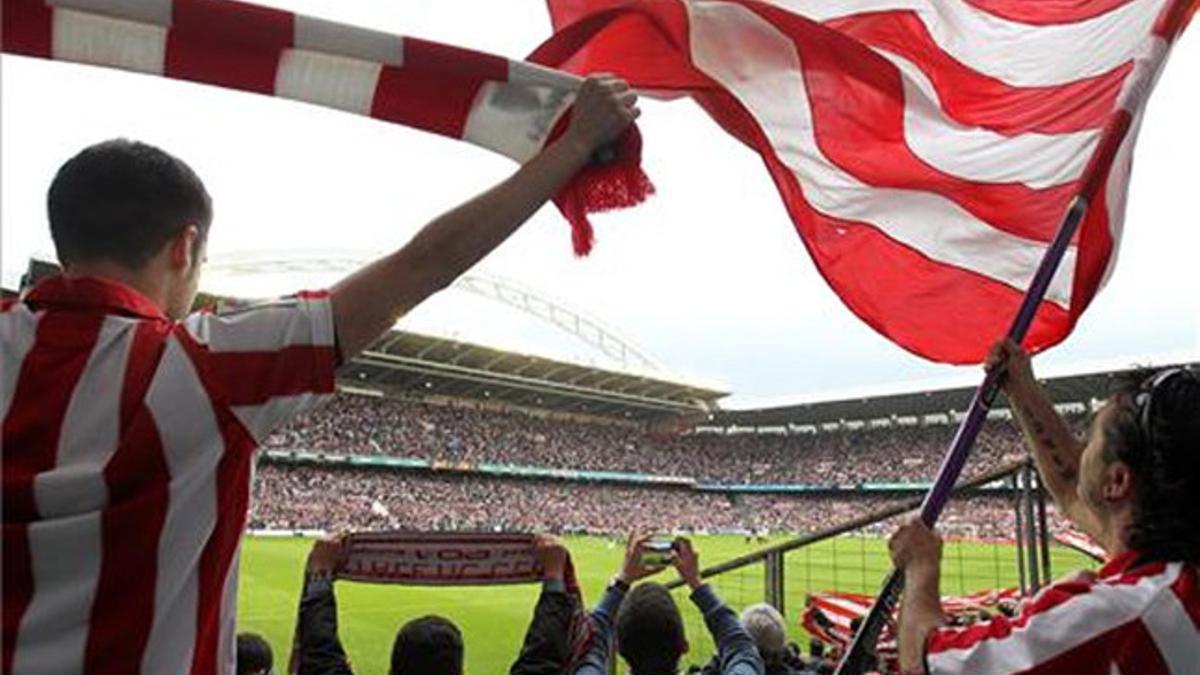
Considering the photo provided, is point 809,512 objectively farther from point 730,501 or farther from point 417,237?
point 417,237

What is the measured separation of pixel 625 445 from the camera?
52.1 metres

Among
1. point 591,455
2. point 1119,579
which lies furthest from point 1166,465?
point 591,455

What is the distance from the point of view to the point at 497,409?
159 feet

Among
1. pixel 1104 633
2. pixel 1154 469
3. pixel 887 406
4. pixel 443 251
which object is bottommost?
pixel 1104 633

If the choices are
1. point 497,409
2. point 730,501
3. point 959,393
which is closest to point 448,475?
point 497,409

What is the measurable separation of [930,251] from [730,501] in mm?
51090

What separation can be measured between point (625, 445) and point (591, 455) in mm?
2828

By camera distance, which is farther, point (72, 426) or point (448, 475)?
point (448, 475)

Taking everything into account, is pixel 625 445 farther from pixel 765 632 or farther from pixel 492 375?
pixel 765 632

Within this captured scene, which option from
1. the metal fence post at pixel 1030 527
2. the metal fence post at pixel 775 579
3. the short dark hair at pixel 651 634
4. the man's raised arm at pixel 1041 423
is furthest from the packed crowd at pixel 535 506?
the man's raised arm at pixel 1041 423

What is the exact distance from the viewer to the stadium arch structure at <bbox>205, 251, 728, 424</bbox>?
130 feet

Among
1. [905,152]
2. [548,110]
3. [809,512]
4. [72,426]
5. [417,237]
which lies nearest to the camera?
[72,426]

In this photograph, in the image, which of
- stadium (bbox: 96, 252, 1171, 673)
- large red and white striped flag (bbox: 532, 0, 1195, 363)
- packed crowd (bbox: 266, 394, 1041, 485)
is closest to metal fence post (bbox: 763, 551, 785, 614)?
large red and white striped flag (bbox: 532, 0, 1195, 363)

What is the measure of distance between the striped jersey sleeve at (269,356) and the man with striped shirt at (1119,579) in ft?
3.24
